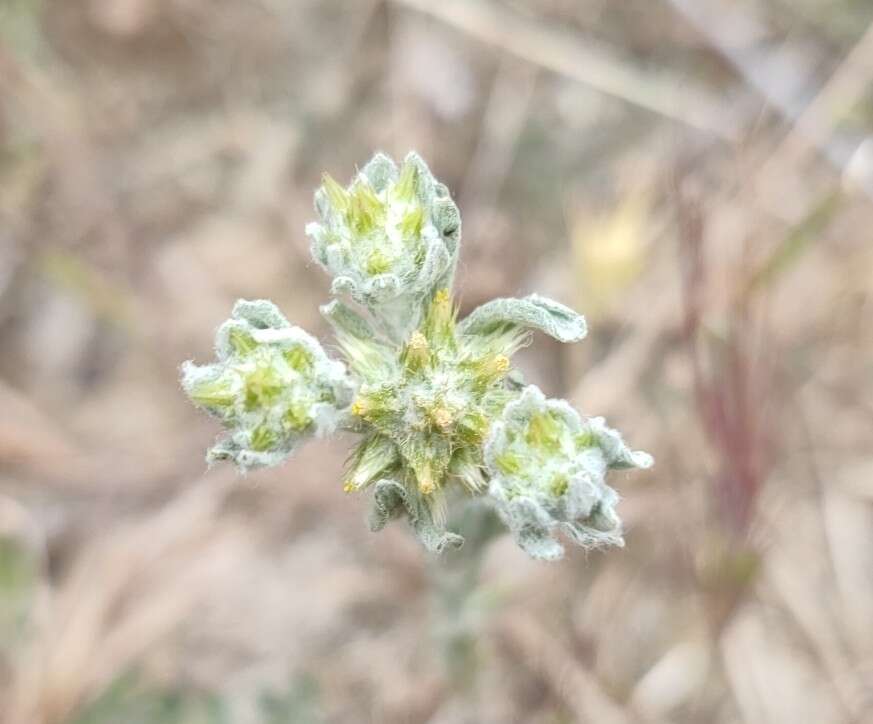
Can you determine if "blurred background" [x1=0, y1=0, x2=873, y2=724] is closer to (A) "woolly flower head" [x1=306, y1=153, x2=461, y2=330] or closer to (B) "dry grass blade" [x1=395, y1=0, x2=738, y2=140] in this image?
(B) "dry grass blade" [x1=395, y1=0, x2=738, y2=140]

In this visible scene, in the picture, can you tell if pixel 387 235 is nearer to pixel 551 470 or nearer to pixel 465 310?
pixel 551 470

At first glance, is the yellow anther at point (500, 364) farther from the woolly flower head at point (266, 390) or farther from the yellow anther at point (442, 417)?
the woolly flower head at point (266, 390)

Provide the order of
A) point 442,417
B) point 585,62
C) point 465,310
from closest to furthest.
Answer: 1. point 442,417
2. point 465,310
3. point 585,62

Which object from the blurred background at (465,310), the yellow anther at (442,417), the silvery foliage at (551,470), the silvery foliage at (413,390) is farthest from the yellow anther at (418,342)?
the blurred background at (465,310)

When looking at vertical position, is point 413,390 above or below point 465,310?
below

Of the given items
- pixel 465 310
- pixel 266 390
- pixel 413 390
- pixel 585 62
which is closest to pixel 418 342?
pixel 413 390

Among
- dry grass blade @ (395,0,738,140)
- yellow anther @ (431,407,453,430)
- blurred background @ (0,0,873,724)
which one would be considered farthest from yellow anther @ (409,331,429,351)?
dry grass blade @ (395,0,738,140)
